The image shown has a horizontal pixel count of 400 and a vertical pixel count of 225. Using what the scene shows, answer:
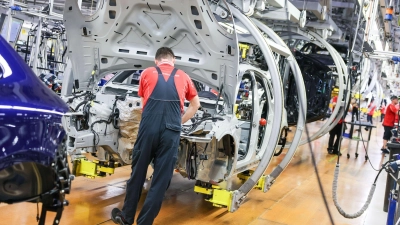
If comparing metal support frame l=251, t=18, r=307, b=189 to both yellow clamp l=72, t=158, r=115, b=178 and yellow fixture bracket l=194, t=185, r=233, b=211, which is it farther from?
yellow clamp l=72, t=158, r=115, b=178

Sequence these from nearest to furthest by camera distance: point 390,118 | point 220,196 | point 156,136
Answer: point 156,136 < point 220,196 < point 390,118

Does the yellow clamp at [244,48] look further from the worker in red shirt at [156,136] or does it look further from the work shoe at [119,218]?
the work shoe at [119,218]

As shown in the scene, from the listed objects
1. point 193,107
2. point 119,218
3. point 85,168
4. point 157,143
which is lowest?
point 119,218

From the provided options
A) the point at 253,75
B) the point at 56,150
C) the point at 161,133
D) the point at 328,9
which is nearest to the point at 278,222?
the point at 253,75

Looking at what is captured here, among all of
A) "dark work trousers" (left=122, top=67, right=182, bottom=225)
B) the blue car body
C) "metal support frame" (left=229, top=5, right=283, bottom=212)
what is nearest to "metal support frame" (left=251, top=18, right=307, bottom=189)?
"metal support frame" (left=229, top=5, right=283, bottom=212)

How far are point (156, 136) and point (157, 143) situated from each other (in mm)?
73

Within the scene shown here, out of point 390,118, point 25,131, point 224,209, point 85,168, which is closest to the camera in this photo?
point 25,131

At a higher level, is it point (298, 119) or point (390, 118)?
point (298, 119)

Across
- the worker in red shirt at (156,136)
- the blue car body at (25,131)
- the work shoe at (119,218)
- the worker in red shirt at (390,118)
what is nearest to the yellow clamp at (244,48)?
the worker in red shirt at (156,136)

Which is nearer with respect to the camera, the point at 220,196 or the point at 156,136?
the point at 156,136

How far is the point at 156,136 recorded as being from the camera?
15.2 ft

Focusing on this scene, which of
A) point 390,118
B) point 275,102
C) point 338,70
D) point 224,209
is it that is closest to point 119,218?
point 224,209

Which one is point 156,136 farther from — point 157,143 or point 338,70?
point 338,70

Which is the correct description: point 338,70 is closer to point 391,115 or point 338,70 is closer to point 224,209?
point 391,115
